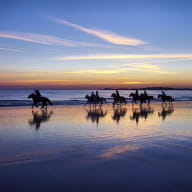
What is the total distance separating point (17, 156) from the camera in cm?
505

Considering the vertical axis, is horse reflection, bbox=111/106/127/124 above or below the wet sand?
below

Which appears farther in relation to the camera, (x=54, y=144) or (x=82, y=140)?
(x=82, y=140)

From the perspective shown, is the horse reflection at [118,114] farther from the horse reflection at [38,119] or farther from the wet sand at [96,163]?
the wet sand at [96,163]

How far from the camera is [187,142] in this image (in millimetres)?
6492

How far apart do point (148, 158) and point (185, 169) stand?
862mm

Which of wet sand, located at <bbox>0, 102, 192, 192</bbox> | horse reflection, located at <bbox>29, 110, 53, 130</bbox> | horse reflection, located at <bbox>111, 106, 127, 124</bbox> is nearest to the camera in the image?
wet sand, located at <bbox>0, 102, 192, 192</bbox>

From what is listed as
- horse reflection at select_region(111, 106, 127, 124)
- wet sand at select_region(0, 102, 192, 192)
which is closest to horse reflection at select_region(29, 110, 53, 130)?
wet sand at select_region(0, 102, 192, 192)

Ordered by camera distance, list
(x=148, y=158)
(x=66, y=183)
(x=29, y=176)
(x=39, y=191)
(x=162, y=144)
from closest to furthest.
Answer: (x=39, y=191) → (x=66, y=183) → (x=29, y=176) → (x=148, y=158) → (x=162, y=144)

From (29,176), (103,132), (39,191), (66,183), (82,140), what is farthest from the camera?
(103,132)

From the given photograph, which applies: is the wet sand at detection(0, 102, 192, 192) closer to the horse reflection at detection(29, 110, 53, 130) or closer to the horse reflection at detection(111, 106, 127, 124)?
the horse reflection at detection(29, 110, 53, 130)

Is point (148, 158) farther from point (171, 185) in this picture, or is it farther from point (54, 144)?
point (54, 144)

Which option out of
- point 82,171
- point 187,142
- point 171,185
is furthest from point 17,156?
point 187,142

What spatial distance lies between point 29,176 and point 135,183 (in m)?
1.76

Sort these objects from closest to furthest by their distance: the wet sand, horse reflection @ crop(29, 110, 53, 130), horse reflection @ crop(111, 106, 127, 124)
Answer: the wet sand < horse reflection @ crop(29, 110, 53, 130) < horse reflection @ crop(111, 106, 127, 124)
